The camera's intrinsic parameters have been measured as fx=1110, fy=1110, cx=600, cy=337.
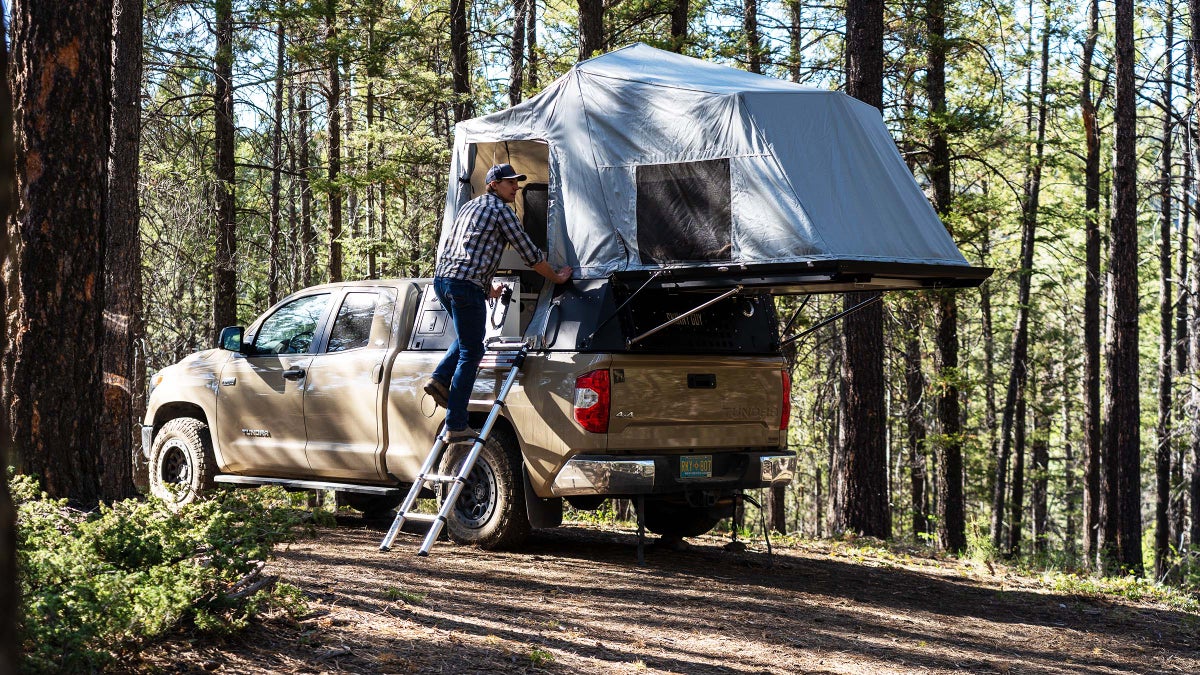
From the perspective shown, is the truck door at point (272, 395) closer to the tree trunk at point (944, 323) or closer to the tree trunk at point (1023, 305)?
the tree trunk at point (944, 323)

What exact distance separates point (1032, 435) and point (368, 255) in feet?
75.5

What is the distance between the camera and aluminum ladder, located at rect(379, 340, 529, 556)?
738 cm

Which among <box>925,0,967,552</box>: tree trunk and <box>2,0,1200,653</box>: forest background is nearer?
<box>2,0,1200,653</box>: forest background

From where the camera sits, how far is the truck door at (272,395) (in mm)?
9195

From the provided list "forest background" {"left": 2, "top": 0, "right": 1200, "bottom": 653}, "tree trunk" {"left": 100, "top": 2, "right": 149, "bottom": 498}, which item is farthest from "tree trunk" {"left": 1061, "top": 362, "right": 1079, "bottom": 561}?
"tree trunk" {"left": 100, "top": 2, "right": 149, "bottom": 498}

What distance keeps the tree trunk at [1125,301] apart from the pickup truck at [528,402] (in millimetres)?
9423

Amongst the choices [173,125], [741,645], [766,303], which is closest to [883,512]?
[766,303]

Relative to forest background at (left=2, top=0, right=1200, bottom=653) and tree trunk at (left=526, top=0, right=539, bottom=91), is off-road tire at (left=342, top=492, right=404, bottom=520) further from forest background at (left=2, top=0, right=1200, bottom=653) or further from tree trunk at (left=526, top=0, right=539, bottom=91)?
tree trunk at (left=526, top=0, right=539, bottom=91)

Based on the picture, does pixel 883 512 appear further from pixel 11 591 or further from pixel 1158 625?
pixel 11 591

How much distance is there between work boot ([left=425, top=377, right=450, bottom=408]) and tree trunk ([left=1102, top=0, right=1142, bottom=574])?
11.6 m

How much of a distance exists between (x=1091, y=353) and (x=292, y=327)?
14277 mm

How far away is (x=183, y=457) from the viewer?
10.2 m

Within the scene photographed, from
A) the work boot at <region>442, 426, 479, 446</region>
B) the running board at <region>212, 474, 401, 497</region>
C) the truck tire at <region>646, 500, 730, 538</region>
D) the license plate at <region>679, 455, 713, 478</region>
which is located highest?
the work boot at <region>442, 426, 479, 446</region>

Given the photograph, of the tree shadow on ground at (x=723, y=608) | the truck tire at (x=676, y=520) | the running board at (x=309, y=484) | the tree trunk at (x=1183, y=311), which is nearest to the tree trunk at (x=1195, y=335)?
the tree trunk at (x=1183, y=311)
